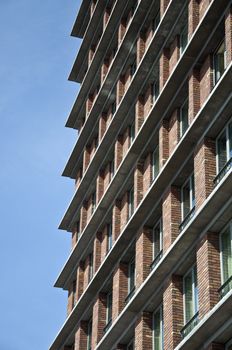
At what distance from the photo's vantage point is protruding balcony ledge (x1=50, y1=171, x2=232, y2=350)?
33875 millimetres

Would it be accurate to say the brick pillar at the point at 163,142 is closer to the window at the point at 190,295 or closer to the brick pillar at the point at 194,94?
the brick pillar at the point at 194,94

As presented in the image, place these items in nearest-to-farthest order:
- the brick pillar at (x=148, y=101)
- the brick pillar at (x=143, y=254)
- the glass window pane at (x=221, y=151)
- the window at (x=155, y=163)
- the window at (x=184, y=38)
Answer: the glass window pane at (x=221, y=151), the brick pillar at (x=143, y=254), the window at (x=184, y=38), the window at (x=155, y=163), the brick pillar at (x=148, y=101)

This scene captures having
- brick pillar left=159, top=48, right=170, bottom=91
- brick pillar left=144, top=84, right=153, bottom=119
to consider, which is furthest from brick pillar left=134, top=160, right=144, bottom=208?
brick pillar left=159, top=48, right=170, bottom=91

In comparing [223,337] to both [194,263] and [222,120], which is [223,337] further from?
[222,120]

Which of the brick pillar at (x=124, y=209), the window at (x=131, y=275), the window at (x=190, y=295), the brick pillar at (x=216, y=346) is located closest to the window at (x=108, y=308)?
the window at (x=131, y=275)

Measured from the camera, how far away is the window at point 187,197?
38344 millimetres

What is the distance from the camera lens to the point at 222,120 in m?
36.0

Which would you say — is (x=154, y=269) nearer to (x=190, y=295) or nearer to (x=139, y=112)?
(x=190, y=295)

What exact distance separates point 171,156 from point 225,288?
7619 millimetres

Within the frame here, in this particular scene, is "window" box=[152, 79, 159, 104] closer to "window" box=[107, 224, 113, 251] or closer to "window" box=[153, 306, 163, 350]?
"window" box=[107, 224, 113, 251]

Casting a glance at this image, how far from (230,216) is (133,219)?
924 centimetres

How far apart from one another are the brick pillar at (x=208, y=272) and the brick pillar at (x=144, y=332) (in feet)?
18.2

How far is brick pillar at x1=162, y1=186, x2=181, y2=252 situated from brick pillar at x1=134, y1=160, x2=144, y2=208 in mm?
4299

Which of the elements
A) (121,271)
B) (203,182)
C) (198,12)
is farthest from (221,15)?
(121,271)
